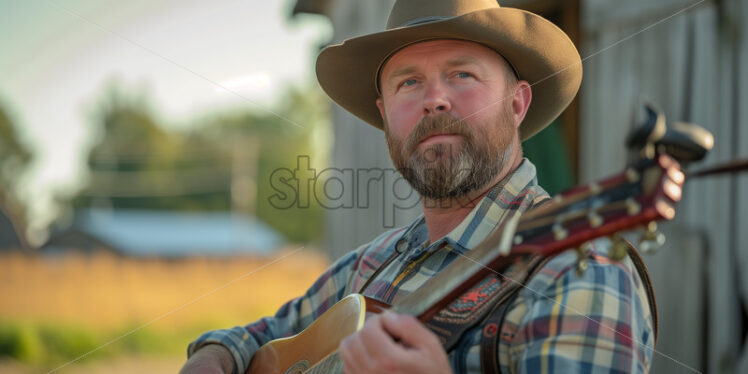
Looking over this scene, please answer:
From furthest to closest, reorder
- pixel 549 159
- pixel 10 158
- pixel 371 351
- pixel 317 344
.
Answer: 1. pixel 10 158
2. pixel 549 159
3. pixel 317 344
4. pixel 371 351

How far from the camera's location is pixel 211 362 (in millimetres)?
1894

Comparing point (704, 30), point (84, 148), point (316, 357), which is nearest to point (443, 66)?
point (316, 357)

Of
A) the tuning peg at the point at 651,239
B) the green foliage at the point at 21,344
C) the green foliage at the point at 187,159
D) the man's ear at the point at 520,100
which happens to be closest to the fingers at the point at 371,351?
the tuning peg at the point at 651,239

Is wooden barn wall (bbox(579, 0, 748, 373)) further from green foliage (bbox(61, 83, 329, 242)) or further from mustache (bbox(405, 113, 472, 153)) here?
green foliage (bbox(61, 83, 329, 242))

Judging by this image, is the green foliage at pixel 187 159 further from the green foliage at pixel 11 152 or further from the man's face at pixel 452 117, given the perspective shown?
the man's face at pixel 452 117

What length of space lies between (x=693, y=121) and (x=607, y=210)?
92.4 inches


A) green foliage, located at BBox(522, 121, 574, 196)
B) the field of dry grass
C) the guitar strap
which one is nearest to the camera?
the guitar strap

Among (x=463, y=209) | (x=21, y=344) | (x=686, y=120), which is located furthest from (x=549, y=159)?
(x=21, y=344)

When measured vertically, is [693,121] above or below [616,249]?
below

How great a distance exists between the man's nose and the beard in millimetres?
20

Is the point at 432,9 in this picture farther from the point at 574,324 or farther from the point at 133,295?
the point at 133,295

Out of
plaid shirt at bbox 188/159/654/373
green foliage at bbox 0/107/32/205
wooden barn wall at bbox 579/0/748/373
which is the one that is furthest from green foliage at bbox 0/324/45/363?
green foliage at bbox 0/107/32/205

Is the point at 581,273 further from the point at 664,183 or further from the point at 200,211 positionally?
the point at 200,211

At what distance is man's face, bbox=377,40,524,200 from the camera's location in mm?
1691
